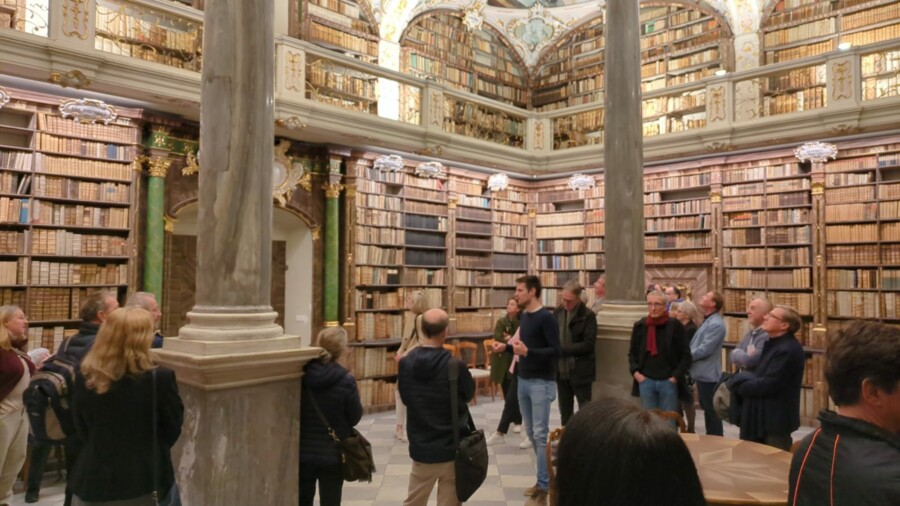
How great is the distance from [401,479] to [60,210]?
14.3ft

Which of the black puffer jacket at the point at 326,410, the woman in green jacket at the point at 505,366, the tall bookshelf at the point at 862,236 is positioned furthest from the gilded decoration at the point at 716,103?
Answer: the black puffer jacket at the point at 326,410

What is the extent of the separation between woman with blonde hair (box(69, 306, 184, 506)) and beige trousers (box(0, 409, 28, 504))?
5.87 feet

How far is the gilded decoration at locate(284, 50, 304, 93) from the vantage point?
22.9ft

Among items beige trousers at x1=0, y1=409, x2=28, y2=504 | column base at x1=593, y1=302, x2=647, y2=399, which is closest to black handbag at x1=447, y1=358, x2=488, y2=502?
column base at x1=593, y1=302, x2=647, y2=399

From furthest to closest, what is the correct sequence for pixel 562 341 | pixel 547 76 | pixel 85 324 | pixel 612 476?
pixel 547 76 < pixel 562 341 < pixel 85 324 < pixel 612 476

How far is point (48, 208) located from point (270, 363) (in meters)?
4.49

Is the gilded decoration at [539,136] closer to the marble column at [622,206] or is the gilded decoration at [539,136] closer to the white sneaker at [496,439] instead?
the marble column at [622,206]

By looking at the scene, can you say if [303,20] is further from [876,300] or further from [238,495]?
[876,300]

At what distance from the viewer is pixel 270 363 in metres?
3.06

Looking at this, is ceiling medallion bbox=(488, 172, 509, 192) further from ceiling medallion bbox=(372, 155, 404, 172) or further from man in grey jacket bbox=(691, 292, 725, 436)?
man in grey jacket bbox=(691, 292, 725, 436)

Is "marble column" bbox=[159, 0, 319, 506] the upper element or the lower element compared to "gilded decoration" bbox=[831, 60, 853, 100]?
lower

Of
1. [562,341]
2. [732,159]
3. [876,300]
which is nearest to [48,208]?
[562,341]

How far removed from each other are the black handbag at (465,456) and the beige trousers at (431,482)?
94 mm

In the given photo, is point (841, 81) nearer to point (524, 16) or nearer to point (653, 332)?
point (653, 332)
